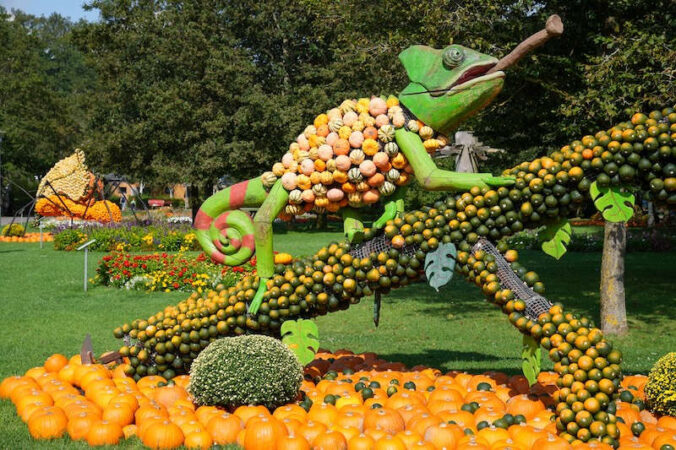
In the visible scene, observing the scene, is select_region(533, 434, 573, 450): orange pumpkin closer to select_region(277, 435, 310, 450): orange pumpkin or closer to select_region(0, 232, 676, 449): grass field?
select_region(277, 435, 310, 450): orange pumpkin

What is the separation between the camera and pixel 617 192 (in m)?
5.50

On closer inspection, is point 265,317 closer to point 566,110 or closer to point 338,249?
point 338,249

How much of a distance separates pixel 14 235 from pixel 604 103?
2479 cm

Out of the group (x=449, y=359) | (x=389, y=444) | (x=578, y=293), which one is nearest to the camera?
(x=389, y=444)

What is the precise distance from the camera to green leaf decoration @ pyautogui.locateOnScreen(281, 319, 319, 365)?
20.7 feet

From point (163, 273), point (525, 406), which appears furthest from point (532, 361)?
point (163, 273)

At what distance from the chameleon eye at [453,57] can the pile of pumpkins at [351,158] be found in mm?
565

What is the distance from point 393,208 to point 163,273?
10164 millimetres

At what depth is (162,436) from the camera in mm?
5258

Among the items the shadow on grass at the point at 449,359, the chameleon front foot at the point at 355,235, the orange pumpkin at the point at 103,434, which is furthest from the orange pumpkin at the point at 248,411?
the shadow on grass at the point at 449,359

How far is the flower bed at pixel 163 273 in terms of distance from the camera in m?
15.0

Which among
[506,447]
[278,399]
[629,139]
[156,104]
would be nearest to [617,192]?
[629,139]

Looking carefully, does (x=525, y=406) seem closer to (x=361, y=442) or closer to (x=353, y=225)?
(x=361, y=442)

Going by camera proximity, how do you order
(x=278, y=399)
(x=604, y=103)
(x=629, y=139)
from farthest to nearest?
(x=604, y=103) → (x=278, y=399) → (x=629, y=139)
